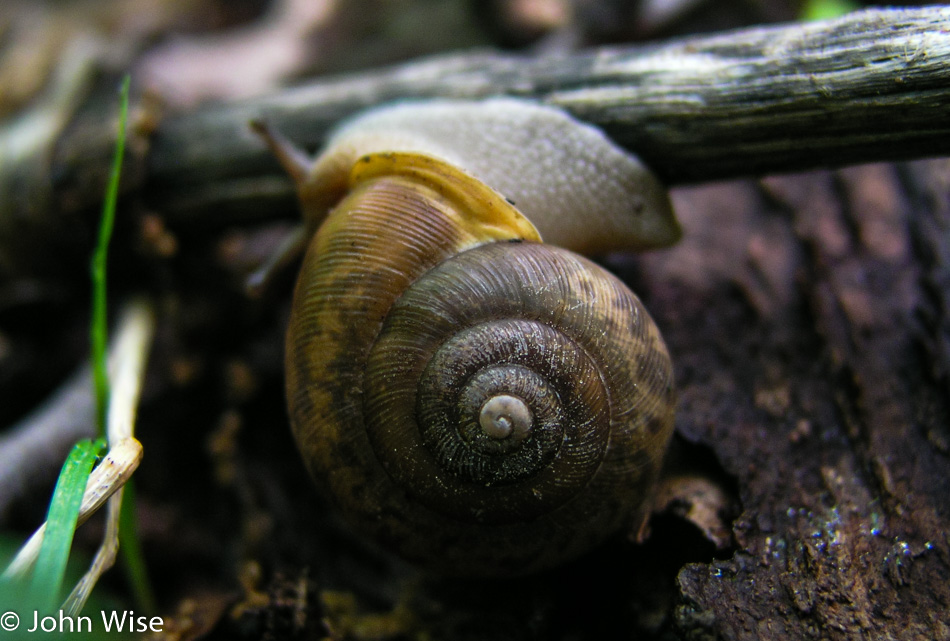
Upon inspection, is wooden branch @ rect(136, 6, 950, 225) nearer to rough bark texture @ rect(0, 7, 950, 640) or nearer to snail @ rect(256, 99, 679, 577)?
rough bark texture @ rect(0, 7, 950, 640)

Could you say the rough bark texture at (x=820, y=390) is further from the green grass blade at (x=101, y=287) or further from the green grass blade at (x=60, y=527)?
the green grass blade at (x=101, y=287)

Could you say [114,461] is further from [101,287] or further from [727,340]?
[727,340]

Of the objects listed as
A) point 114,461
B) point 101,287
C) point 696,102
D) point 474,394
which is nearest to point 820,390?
point 696,102

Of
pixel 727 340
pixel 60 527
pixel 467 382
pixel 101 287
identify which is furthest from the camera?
pixel 727 340

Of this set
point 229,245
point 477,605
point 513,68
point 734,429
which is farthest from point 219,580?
point 513,68

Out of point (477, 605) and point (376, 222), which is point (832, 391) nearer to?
point (477, 605)

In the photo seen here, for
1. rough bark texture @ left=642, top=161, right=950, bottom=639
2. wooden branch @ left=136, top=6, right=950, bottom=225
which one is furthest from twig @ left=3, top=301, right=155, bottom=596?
rough bark texture @ left=642, top=161, right=950, bottom=639
